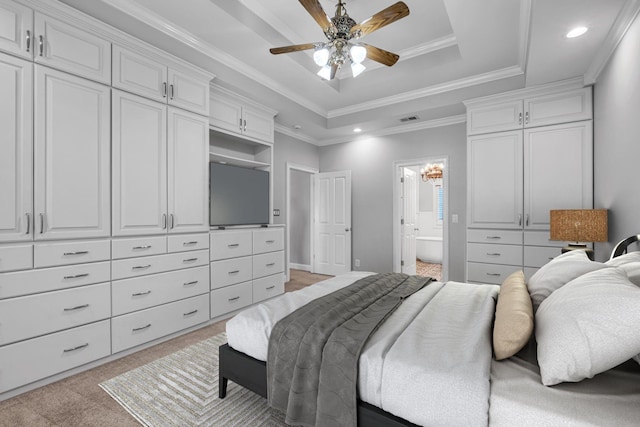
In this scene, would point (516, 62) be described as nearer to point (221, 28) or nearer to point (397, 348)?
point (221, 28)

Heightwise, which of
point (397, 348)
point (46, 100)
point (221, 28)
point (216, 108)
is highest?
point (221, 28)

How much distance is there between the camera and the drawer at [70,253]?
2.04 metres

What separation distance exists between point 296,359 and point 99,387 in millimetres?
1577

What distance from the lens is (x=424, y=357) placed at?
121cm

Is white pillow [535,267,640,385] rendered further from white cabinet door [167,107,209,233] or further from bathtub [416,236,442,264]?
bathtub [416,236,442,264]

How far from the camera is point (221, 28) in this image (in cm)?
272

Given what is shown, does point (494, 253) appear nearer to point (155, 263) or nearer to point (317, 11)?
point (317, 11)

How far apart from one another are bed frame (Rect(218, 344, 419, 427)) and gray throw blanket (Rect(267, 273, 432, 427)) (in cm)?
5

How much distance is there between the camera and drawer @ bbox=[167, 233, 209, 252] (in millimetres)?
2830

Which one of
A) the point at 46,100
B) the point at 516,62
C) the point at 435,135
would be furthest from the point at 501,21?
the point at 46,100

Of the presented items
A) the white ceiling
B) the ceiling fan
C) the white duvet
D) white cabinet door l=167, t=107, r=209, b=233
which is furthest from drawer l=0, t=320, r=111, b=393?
the ceiling fan

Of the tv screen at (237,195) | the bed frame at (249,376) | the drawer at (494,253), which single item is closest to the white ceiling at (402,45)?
the tv screen at (237,195)

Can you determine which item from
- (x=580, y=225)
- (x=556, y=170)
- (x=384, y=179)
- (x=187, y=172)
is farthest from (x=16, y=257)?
(x=556, y=170)

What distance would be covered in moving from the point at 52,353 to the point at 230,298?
158 cm
